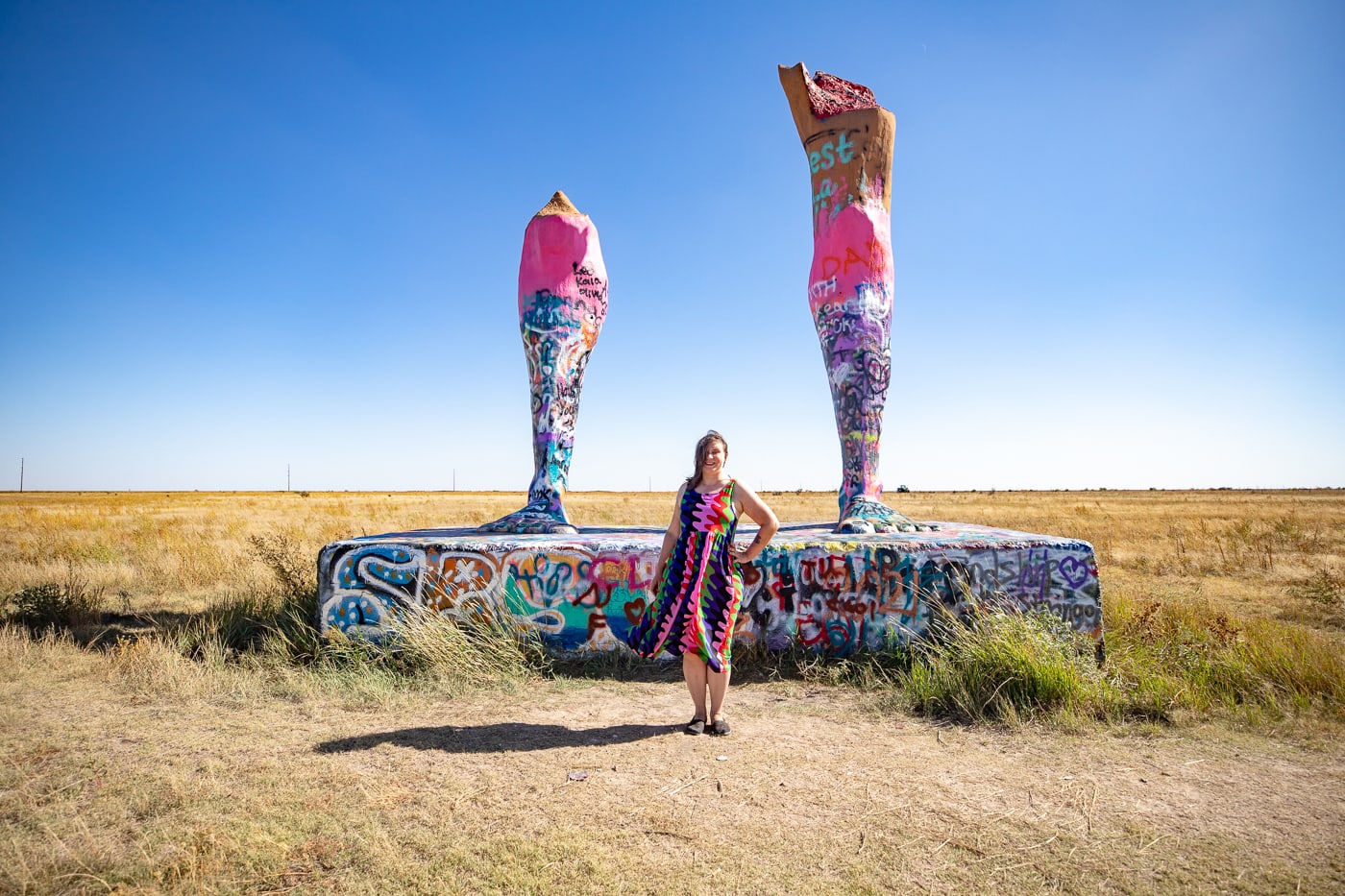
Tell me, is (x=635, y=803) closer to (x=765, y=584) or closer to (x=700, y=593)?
(x=700, y=593)

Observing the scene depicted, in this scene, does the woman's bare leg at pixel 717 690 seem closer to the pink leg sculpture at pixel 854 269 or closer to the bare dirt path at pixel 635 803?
the bare dirt path at pixel 635 803

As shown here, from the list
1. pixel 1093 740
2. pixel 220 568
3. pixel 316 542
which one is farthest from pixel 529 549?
pixel 316 542

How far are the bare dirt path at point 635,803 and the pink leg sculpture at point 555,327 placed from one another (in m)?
2.69

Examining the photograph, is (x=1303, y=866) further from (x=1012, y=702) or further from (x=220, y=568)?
(x=220, y=568)

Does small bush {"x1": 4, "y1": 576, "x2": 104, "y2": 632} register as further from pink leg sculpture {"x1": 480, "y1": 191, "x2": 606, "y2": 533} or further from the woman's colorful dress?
the woman's colorful dress

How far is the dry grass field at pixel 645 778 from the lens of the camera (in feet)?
7.53

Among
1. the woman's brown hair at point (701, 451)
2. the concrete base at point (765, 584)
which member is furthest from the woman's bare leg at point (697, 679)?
the concrete base at point (765, 584)

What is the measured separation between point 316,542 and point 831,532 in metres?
11.3

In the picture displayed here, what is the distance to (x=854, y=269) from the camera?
601 cm

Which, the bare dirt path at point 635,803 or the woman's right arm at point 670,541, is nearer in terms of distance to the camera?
the bare dirt path at point 635,803

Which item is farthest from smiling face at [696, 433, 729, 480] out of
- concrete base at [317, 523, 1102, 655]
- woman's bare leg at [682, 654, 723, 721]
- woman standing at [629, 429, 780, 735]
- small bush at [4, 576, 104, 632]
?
small bush at [4, 576, 104, 632]

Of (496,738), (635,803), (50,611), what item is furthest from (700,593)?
(50,611)

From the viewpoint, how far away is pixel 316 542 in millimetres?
13391

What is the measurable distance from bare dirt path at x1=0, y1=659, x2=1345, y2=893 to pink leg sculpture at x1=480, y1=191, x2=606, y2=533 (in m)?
2.69
